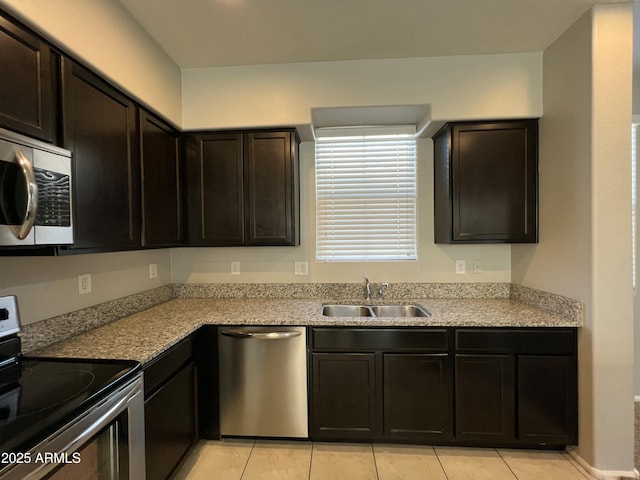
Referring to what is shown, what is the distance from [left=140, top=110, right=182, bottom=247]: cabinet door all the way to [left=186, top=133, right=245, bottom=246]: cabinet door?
0.10 metres

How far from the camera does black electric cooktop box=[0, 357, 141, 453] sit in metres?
0.94

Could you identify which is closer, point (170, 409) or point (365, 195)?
point (170, 409)

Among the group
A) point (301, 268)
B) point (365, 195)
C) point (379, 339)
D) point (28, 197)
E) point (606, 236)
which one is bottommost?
point (379, 339)

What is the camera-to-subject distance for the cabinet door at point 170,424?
5.18 ft

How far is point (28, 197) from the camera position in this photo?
1104mm

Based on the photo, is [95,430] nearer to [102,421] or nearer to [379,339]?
[102,421]

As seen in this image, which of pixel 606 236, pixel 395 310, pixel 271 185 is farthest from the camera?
pixel 395 310

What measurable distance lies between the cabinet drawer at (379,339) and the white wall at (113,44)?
6.12 feet

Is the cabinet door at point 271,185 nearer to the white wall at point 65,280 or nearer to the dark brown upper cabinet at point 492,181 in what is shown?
the white wall at point 65,280

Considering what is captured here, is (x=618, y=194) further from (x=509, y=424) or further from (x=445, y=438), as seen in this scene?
(x=445, y=438)

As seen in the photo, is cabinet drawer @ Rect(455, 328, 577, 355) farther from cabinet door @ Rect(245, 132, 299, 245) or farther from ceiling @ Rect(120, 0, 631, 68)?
ceiling @ Rect(120, 0, 631, 68)

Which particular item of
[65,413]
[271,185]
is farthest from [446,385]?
[65,413]

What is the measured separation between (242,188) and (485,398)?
2203 mm

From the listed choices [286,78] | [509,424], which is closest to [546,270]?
[509,424]
